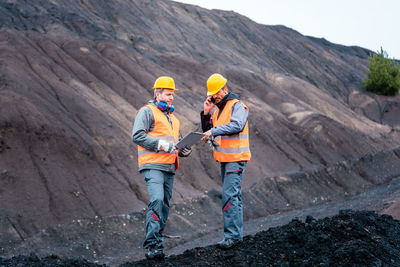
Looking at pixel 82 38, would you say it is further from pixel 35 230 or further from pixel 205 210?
pixel 35 230

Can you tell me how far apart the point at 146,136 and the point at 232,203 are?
4.82ft

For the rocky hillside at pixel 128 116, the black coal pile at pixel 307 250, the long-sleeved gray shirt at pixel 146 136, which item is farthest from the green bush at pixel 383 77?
the long-sleeved gray shirt at pixel 146 136

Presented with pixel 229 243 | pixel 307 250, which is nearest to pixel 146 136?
pixel 229 243

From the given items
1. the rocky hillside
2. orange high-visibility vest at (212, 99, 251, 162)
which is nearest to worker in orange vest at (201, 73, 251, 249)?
orange high-visibility vest at (212, 99, 251, 162)

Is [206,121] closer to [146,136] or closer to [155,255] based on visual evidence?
[146,136]

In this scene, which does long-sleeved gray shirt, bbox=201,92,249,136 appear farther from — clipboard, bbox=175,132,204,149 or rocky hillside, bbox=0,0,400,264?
rocky hillside, bbox=0,0,400,264

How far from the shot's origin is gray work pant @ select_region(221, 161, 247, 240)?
649cm

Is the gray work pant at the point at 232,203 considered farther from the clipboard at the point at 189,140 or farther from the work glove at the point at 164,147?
the work glove at the point at 164,147

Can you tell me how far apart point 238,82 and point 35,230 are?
797 inches

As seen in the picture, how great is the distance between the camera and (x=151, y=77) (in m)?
22.3

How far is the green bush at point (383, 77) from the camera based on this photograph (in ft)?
141

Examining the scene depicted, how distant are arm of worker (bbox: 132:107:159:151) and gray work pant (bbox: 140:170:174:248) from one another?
0.36 meters

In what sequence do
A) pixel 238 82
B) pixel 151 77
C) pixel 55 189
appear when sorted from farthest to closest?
pixel 238 82 < pixel 151 77 < pixel 55 189

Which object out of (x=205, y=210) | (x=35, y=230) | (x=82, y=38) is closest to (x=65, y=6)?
(x=82, y=38)
